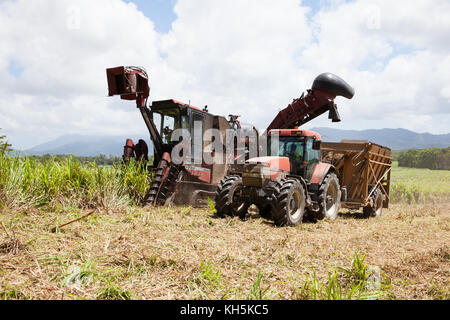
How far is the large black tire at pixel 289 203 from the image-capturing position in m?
6.76

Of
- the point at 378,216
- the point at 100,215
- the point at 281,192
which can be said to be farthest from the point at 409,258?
the point at 378,216

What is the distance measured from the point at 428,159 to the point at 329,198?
145 ft

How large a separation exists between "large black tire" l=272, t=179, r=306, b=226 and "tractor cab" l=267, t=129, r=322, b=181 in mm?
1018

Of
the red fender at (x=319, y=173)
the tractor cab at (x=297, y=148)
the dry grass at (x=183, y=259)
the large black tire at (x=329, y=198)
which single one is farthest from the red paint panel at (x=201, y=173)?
the large black tire at (x=329, y=198)

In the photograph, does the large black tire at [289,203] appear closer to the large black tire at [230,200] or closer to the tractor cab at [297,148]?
the tractor cab at [297,148]

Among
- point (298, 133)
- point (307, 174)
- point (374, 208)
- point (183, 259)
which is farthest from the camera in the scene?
point (374, 208)

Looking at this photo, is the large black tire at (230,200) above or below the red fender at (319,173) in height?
below

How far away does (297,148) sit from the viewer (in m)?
8.36

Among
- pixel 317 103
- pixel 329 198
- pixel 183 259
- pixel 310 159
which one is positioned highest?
pixel 317 103

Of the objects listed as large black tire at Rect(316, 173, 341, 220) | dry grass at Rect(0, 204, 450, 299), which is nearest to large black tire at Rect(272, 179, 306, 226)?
dry grass at Rect(0, 204, 450, 299)

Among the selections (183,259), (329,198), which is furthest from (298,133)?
(183,259)

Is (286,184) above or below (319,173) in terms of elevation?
below

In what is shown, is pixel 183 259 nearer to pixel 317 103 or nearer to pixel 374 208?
pixel 374 208
